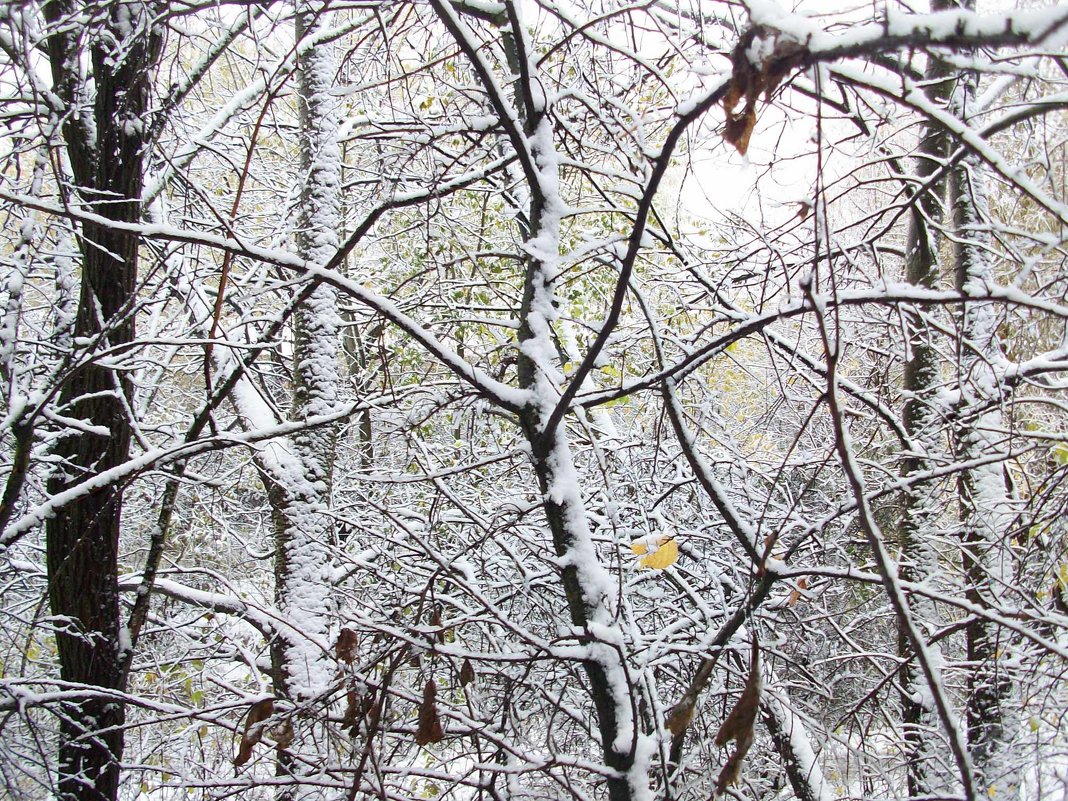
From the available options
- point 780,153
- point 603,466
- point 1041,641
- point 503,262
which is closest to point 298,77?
point 503,262

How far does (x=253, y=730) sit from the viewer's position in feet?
6.16

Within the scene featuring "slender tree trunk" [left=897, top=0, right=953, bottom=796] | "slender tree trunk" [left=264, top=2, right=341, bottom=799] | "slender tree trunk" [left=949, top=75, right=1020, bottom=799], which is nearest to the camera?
"slender tree trunk" [left=949, top=75, right=1020, bottom=799]

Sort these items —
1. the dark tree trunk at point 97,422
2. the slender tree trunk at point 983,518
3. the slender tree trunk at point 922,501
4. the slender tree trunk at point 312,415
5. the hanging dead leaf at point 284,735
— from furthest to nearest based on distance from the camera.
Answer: the slender tree trunk at point 312,415 → the slender tree trunk at point 922,501 → the dark tree trunk at point 97,422 → the slender tree trunk at point 983,518 → the hanging dead leaf at point 284,735

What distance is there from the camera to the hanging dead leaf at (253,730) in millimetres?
1852

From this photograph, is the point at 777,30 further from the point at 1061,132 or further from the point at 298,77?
the point at 298,77

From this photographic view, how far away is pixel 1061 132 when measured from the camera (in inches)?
83.7

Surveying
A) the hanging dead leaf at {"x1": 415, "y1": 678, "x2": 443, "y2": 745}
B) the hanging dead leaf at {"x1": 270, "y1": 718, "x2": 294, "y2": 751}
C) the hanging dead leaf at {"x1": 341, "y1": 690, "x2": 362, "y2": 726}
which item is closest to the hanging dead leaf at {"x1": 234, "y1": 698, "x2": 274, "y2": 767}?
the hanging dead leaf at {"x1": 270, "y1": 718, "x2": 294, "y2": 751}

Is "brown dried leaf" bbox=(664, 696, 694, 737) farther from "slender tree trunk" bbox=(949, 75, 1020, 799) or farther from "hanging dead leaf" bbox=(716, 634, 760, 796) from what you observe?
"slender tree trunk" bbox=(949, 75, 1020, 799)

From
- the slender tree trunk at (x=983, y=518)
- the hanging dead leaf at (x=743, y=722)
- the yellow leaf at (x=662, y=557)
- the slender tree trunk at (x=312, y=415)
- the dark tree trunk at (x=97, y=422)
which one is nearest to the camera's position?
the hanging dead leaf at (x=743, y=722)

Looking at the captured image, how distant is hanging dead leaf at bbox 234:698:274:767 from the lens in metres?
1.85

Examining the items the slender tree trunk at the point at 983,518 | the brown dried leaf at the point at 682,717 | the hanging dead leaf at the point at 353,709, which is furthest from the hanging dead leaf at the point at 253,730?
the slender tree trunk at the point at 983,518

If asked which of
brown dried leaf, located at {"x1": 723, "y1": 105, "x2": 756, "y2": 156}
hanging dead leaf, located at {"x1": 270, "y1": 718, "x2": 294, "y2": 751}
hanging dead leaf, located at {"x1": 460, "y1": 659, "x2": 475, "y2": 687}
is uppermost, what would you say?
brown dried leaf, located at {"x1": 723, "y1": 105, "x2": 756, "y2": 156}

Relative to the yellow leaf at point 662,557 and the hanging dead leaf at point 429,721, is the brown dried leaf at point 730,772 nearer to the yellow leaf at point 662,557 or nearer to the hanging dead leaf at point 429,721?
the yellow leaf at point 662,557

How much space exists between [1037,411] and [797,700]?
7.81 ft
